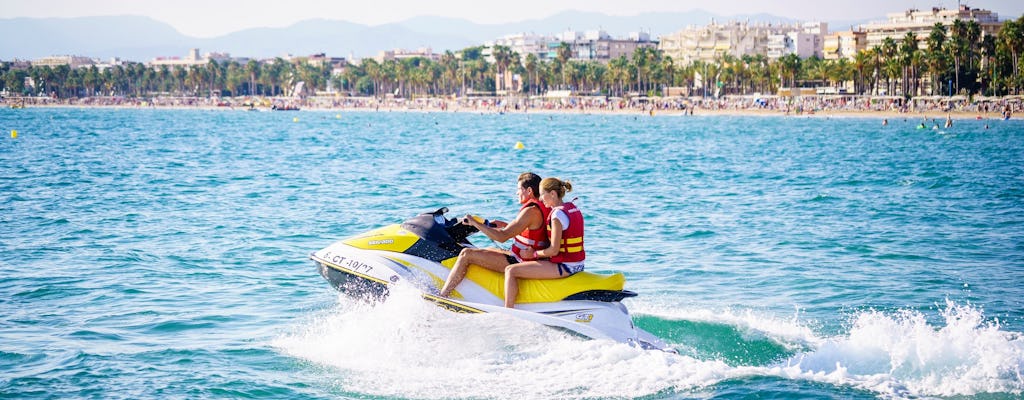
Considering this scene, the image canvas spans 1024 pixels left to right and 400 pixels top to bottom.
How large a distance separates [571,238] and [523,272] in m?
0.49

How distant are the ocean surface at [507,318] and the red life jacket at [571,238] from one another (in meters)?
0.65

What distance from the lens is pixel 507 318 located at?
886cm

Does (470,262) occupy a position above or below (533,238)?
below

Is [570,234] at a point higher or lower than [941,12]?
lower

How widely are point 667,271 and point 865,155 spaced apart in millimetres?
34897

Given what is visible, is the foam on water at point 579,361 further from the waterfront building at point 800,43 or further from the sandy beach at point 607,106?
the waterfront building at point 800,43

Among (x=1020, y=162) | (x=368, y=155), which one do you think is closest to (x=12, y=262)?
(x=368, y=155)

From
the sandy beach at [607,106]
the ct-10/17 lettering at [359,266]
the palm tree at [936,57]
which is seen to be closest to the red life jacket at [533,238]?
the ct-10/17 lettering at [359,266]

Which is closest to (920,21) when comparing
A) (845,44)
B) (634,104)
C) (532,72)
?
(845,44)

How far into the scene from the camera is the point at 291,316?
11.1 meters

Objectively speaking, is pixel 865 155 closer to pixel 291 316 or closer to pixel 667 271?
pixel 667 271

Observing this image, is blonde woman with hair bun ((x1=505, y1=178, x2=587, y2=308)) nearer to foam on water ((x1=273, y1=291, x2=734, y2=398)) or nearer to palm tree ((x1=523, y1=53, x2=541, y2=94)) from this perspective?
foam on water ((x1=273, y1=291, x2=734, y2=398))

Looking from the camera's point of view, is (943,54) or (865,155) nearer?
(865,155)

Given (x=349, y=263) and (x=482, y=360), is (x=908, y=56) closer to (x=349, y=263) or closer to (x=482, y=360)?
(x=482, y=360)
